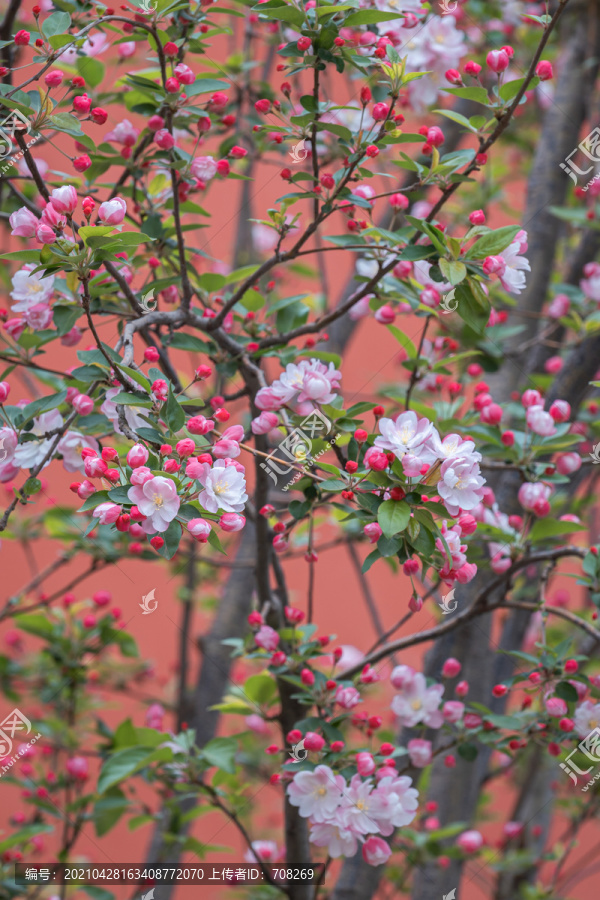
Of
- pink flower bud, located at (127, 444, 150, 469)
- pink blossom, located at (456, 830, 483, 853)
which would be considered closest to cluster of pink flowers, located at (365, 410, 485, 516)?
pink flower bud, located at (127, 444, 150, 469)

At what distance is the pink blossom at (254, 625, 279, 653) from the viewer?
110cm

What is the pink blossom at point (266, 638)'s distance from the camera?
110 cm

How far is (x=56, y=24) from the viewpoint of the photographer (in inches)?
38.1

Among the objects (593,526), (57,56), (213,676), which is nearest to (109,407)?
(57,56)

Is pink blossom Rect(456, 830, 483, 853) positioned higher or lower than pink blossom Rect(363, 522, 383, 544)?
lower

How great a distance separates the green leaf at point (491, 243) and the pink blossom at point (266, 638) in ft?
1.83

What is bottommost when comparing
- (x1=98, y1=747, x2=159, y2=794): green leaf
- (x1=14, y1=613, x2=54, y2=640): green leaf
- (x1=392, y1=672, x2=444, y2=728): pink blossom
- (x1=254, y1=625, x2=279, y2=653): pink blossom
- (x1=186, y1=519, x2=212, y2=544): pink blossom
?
(x1=14, y1=613, x2=54, y2=640): green leaf

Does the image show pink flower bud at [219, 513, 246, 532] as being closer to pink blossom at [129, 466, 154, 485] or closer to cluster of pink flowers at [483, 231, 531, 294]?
pink blossom at [129, 466, 154, 485]

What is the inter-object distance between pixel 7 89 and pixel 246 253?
142cm

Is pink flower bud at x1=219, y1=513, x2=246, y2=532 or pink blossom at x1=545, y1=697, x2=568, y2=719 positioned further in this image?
pink blossom at x1=545, y1=697, x2=568, y2=719

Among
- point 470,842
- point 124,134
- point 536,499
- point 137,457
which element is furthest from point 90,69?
point 470,842

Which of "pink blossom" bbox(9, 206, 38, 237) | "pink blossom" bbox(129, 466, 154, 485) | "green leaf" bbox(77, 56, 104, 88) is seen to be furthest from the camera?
"green leaf" bbox(77, 56, 104, 88)

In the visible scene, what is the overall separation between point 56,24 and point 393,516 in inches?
28.1

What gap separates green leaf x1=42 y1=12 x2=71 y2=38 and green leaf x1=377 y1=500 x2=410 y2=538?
68 centimetres
